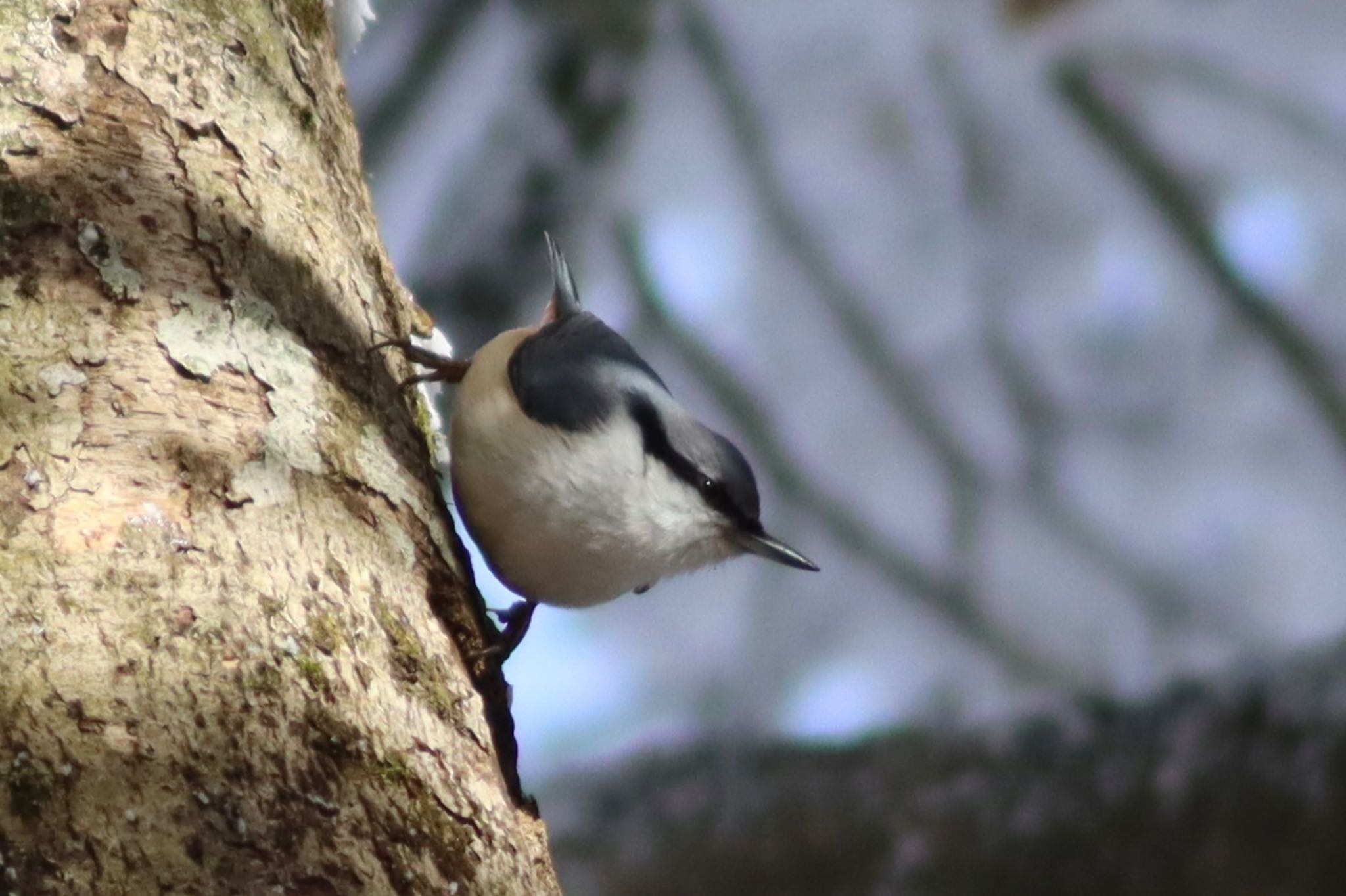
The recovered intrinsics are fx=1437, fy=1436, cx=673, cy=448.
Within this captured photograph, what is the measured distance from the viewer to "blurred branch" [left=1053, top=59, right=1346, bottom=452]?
12.4ft

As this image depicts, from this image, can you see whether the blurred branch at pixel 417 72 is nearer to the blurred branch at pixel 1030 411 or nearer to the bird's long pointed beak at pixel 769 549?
the blurred branch at pixel 1030 411

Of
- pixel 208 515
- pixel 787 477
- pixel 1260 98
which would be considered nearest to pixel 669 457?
pixel 208 515

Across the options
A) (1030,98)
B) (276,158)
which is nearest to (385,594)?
(276,158)

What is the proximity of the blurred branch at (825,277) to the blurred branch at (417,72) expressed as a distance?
69cm

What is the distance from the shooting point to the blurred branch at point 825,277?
4.18m

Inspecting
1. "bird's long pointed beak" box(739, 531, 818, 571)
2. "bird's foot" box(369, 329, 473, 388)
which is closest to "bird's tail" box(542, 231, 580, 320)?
"bird's foot" box(369, 329, 473, 388)

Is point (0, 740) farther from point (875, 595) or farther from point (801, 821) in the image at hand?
point (875, 595)

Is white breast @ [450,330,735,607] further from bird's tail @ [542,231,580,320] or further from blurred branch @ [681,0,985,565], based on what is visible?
blurred branch @ [681,0,985,565]

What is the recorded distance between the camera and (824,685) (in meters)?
4.12

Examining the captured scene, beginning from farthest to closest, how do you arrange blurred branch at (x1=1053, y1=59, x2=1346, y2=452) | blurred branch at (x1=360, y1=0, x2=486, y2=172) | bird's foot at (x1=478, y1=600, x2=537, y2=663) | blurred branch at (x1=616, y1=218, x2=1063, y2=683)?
blurred branch at (x1=360, y1=0, x2=486, y2=172) < blurred branch at (x1=616, y1=218, x2=1063, y2=683) < blurred branch at (x1=1053, y1=59, x2=1346, y2=452) < bird's foot at (x1=478, y1=600, x2=537, y2=663)

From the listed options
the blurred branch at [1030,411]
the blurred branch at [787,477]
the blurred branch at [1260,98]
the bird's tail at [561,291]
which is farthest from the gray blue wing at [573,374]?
the blurred branch at [1260,98]

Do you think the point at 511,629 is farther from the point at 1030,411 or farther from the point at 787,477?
the point at 1030,411

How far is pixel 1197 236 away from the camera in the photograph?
4.04 m

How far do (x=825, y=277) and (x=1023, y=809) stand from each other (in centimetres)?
178
